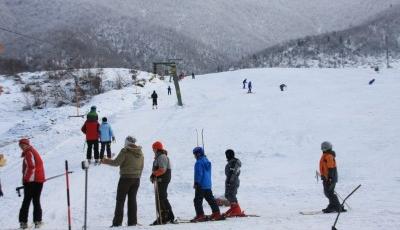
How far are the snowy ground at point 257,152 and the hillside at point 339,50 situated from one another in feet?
363

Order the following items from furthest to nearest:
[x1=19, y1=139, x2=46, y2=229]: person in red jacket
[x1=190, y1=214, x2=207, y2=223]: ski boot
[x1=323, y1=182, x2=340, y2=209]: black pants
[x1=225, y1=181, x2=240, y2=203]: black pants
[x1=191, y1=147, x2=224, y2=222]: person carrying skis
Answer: [x1=225, y1=181, x2=240, y2=203]: black pants < [x1=323, y1=182, x2=340, y2=209]: black pants < [x1=191, y1=147, x2=224, y2=222]: person carrying skis < [x1=190, y1=214, x2=207, y2=223]: ski boot < [x1=19, y1=139, x2=46, y2=229]: person in red jacket

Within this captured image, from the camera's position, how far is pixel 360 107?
27.9 m

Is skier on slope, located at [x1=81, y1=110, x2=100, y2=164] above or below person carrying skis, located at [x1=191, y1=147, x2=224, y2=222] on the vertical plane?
above

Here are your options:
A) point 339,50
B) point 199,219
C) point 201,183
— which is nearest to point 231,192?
point 201,183

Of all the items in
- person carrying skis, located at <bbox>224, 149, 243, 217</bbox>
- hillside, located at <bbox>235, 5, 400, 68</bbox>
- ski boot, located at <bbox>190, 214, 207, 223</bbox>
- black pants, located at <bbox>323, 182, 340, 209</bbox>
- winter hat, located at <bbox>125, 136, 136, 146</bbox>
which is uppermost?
hillside, located at <bbox>235, 5, 400, 68</bbox>

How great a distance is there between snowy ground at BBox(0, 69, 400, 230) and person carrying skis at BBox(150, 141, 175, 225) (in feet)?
1.67

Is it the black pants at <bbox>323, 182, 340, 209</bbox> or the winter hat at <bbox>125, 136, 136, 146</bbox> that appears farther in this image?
the black pants at <bbox>323, 182, 340, 209</bbox>

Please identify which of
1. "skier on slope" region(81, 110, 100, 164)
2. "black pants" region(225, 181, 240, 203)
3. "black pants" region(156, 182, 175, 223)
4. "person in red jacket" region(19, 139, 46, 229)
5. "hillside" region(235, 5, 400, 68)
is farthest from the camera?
"hillside" region(235, 5, 400, 68)

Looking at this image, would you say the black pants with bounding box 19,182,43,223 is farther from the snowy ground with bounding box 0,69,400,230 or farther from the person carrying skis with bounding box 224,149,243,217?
the person carrying skis with bounding box 224,149,243,217

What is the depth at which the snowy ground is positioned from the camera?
1132 cm

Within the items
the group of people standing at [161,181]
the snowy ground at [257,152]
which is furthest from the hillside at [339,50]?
the group of people standing at [161,181]

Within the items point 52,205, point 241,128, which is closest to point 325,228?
point 52,205

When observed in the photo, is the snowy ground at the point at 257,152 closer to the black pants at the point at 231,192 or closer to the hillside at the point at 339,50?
the black pants at the point at 231,192

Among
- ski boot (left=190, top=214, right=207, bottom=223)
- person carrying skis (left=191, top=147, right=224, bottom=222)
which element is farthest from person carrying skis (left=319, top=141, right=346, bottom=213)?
ski boot (left=190, top=214, right=207, bottom=223)
